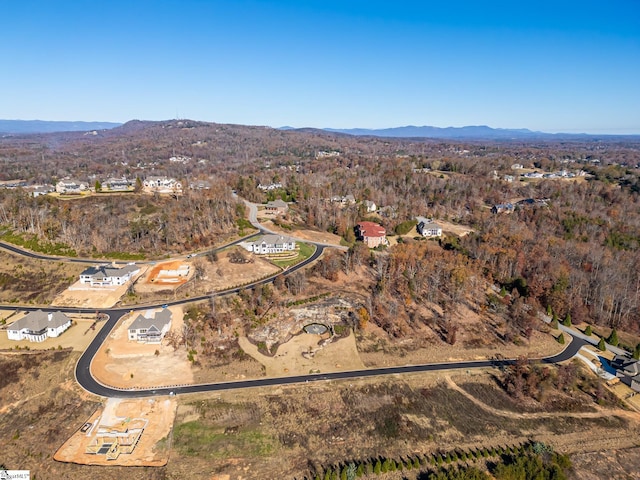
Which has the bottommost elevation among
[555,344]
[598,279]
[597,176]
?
[555,344]

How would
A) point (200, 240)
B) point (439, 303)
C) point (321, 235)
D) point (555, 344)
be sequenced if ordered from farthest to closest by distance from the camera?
point (321, 235) < point (200, 240) < point (439, 303) < point (555, 344)

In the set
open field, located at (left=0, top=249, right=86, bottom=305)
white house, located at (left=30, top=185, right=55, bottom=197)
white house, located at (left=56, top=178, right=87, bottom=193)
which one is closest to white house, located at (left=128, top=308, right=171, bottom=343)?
open field, located at (left=0, top=249, right=86, bottom=305)

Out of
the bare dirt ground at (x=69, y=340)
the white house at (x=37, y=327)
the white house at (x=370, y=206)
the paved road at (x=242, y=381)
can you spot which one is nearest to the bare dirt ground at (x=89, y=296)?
the bare dirt ground at (x=69, y=340)

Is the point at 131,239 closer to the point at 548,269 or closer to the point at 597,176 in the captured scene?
the point at 548,269

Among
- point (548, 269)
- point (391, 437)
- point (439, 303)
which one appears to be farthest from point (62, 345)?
point (548, 269)

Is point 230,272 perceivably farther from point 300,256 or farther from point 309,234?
point 309,234

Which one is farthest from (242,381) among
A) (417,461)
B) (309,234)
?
(309,234)

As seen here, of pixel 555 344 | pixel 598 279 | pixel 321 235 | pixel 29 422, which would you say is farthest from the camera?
pixel 321 235
